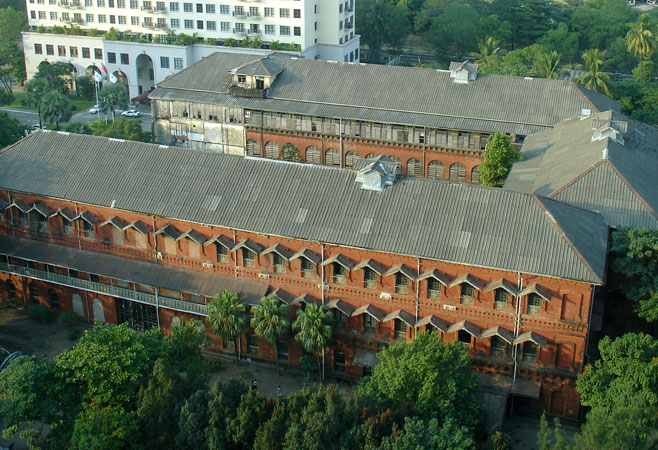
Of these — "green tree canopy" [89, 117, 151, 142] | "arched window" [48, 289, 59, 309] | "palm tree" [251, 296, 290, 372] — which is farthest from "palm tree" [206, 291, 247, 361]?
"green tree canopy" [89, 117, 151, 142]

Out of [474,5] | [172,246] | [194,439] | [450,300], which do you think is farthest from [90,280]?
[474,5]

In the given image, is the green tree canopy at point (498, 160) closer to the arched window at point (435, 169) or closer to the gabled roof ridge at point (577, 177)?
the arched window at point (435, 169)

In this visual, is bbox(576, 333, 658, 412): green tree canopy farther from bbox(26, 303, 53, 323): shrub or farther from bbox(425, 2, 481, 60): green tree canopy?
bbox(425, 2, 481, 60): green tree canopy

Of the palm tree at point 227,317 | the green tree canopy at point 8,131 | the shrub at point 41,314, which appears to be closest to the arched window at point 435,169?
the palm tree at point 227,317

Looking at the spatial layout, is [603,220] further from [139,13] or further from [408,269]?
[139,13]

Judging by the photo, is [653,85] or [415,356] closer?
[415,356]

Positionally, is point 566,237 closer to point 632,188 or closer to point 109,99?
point 632,188

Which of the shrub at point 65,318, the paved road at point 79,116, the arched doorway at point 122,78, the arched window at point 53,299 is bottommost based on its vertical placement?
the shrub at point 65,318
